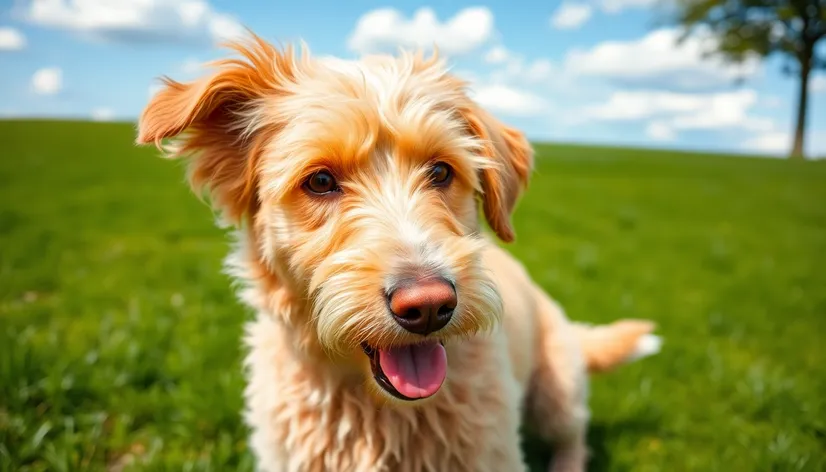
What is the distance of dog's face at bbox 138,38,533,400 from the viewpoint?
208cm

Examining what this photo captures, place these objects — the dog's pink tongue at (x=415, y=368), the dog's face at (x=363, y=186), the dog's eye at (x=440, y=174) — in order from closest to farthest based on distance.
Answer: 1. the dog's face at (x=363, y=186)
2. the dog's pink tongue at (x=415, y=368)
3. the dog's eye at (x=440, y=174)

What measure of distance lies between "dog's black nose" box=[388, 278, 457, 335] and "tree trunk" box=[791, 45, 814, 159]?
40633 mm

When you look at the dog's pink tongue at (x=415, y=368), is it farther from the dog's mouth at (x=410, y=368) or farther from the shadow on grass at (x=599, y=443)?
the shadow on grass at (x=599, y=443)

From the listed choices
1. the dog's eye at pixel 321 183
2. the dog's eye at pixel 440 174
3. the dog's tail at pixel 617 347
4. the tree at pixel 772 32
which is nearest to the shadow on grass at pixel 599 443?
the dog's tail at pixel 617 347

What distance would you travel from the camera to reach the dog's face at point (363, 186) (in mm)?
2082

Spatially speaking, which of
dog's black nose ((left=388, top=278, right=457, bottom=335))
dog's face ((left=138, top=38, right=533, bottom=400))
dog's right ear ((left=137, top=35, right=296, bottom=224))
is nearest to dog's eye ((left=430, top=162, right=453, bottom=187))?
dog's face ((left=138, top=38, right=533, bottom=400))

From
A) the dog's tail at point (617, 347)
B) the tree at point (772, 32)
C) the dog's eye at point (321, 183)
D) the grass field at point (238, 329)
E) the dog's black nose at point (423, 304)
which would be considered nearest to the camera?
the dog's black nose at point (423, 304)

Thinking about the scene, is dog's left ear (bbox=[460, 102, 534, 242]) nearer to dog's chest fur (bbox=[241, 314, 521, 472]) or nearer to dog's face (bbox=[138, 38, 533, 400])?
dog's face (bbox=[138, 38, 533, 400])

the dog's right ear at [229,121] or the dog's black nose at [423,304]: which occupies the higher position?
the dog's right ear at [229,121]

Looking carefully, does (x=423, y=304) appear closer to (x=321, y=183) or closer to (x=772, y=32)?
(x=321, y=183)

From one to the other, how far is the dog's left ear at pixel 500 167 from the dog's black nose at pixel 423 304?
93 centimetres

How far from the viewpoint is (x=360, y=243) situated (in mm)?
2213

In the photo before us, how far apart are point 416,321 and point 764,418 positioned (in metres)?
3.80

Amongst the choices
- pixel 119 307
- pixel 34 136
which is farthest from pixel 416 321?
pixel 34 136
